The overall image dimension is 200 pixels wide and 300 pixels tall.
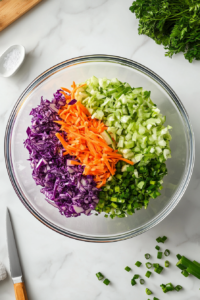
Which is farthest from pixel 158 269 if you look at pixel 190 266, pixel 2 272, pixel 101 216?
pixel 2 272

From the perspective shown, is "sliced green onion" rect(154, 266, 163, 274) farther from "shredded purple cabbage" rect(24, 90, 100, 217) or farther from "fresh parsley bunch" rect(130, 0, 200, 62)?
"fresh parsley bunch" rect(130, 0, 200, 62)

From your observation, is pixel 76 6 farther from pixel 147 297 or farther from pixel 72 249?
pixel 147 297

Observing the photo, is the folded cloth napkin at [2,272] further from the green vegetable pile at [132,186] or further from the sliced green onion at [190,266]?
the sliced green onion at [190,266]

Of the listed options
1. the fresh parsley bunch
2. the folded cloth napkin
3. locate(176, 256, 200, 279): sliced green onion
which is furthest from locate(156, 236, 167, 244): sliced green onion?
the fresh parsley bunch

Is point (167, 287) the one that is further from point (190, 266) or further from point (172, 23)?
point (172, 23)

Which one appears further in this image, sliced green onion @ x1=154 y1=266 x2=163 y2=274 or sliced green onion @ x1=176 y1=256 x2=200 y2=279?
sliced green onion @ x1=154 y1=266 x2=163 y2=274

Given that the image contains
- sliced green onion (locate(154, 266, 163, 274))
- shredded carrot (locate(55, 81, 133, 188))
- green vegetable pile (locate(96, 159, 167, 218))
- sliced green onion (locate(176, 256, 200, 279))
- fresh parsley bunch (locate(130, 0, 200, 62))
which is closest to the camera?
shredded carrot (locate(55, 81, 133, 188))
